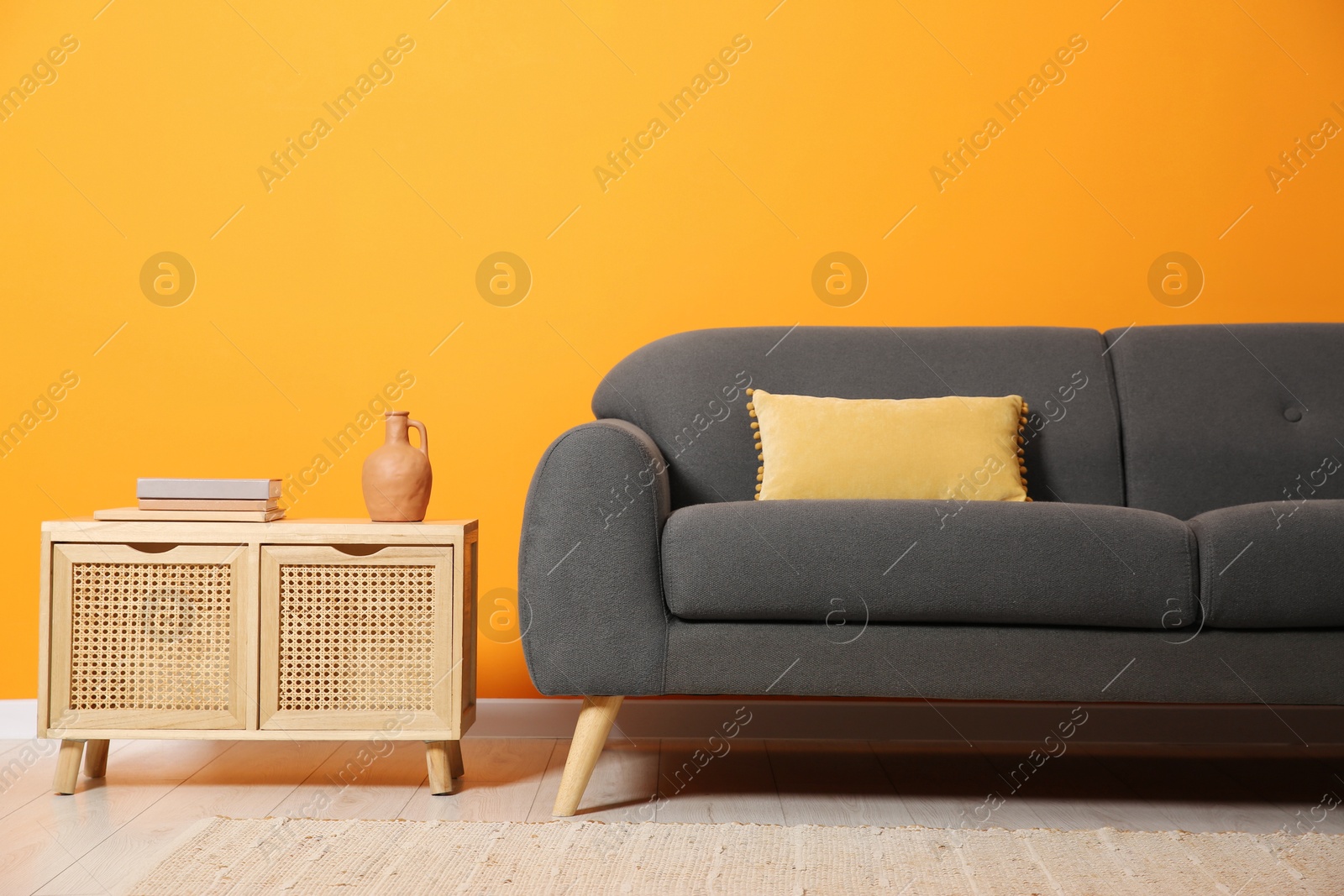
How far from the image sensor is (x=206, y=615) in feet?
6.30

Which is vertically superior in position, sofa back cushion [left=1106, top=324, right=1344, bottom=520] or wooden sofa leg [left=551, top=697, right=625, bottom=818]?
sofa back cushion [left=1106, top=324, right=1344, bottom=520]

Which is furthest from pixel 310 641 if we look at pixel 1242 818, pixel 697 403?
pixel 1242 818

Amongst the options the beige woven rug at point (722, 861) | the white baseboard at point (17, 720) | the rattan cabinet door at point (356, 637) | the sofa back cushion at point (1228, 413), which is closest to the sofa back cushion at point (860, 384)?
the sofa back cushion at point (1228, 413)

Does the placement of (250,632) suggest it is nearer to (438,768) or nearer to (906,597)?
(438,768)

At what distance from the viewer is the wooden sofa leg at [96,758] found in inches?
78.8

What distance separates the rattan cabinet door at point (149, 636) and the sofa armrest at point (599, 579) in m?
0.60

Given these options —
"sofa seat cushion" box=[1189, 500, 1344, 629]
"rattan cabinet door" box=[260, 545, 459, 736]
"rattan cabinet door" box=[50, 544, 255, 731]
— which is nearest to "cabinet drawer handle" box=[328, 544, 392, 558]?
"rattan cabinet door" box=[260, 545, 459, 736]

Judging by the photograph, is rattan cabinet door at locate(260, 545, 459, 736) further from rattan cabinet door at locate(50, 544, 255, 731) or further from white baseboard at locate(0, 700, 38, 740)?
white baseboard at locate(0, 700, 38, 740)

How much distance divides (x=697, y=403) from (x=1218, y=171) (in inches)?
59.1

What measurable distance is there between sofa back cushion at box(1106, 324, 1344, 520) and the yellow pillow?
363 millimetres

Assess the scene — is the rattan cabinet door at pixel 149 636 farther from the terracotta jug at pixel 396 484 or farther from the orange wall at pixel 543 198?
the orange wall at pixel 543 198

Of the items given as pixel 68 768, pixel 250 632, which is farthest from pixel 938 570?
pixel 68 768

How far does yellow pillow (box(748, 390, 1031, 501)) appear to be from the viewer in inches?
80.6

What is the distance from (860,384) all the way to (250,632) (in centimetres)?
136
